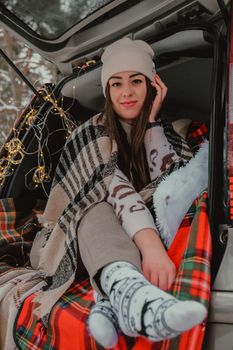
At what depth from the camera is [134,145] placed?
2105 mm

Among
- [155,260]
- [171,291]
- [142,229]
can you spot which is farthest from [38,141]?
[171,291]

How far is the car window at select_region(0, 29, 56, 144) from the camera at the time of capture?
32.2ft

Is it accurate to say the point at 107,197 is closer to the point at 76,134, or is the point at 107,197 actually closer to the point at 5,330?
the point at 76,134

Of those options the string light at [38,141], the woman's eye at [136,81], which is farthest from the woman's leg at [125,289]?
the string light at [38,141]

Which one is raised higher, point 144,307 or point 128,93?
point 128,93

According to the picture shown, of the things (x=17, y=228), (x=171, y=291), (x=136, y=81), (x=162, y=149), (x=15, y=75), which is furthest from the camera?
(x=15, y=75)

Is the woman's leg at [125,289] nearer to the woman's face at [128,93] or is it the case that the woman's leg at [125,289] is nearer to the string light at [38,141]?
the woman's face at [128,93]

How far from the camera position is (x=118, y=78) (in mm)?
2150

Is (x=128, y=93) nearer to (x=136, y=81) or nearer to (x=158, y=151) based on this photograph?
(x=136, y=81)

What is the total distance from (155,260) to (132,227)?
0.18 meters

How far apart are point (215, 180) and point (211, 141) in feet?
0.40

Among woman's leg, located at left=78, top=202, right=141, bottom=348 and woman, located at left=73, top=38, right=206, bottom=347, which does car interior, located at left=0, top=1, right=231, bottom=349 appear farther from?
woman's leg, located at left=78, top=202, right=141, bottom=348

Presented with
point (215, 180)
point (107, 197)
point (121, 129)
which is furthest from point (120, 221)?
point (121, 129)

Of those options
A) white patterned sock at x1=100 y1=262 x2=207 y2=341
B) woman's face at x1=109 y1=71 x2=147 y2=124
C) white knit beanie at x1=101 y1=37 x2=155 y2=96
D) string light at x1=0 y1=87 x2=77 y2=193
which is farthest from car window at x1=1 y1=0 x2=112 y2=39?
white patterned sock at x1=100 y1=262 x2=207 y2=341
